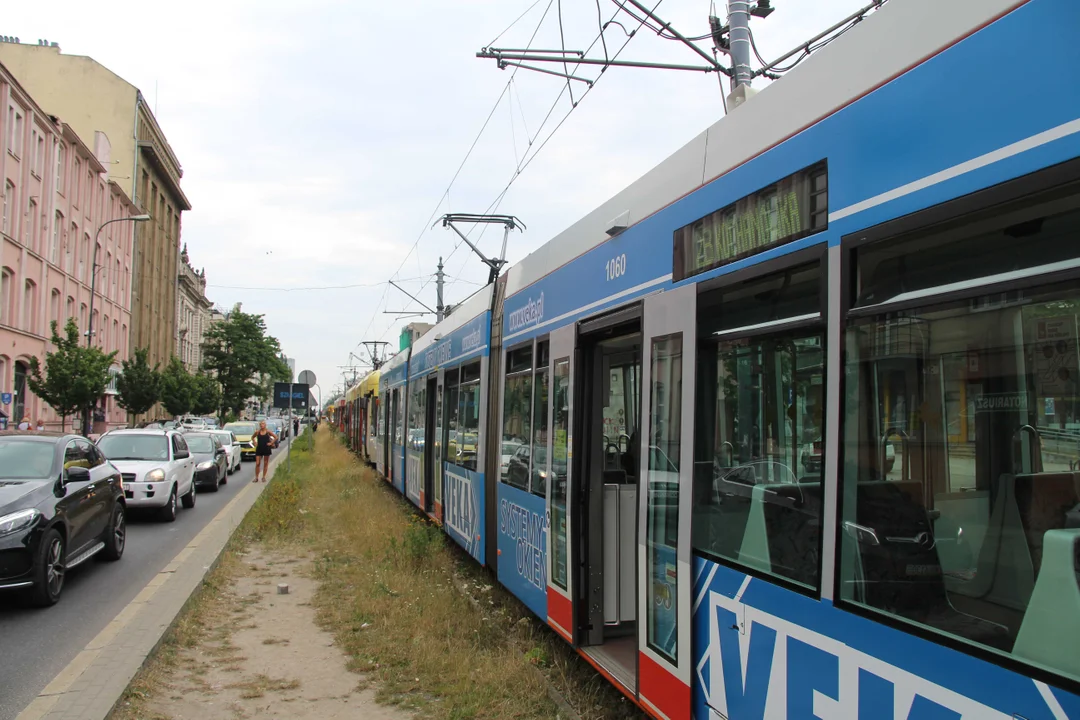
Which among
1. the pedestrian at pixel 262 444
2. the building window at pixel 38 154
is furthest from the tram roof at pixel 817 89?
the building window at pixel 38 154

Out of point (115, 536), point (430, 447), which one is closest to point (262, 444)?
point (430, 447)

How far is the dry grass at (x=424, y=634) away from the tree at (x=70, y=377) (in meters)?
21.1

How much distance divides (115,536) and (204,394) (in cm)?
5579

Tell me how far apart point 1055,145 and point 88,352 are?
33956 mm

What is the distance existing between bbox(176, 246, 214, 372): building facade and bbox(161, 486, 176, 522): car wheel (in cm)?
6268

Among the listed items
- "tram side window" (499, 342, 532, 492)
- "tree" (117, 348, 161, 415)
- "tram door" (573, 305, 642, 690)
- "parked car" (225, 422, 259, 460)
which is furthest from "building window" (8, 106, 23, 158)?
"tram door" (573, 305, 642, 690)

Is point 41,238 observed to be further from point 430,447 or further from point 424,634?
point 424,634

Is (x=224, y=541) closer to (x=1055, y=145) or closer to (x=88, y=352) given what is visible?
(x=1055, y=145)

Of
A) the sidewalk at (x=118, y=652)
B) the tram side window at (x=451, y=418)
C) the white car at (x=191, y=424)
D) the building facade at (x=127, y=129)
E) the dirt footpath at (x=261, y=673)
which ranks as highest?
the building facade at (x=127, y=129)

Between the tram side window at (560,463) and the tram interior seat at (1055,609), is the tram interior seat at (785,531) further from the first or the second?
the tram side window at (560,463)

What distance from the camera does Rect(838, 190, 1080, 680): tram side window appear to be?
2291 mm

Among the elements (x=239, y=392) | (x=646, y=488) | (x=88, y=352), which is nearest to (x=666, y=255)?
(x=646, y=488)

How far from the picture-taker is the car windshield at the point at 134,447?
53.3 feet

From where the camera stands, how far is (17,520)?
314 inches
